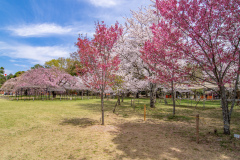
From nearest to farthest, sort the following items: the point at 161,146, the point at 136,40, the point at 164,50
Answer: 1. the point at 161,146
2. the point at 164,50
3. the point at 136,40

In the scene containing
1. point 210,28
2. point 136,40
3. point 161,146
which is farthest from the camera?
point 136,40

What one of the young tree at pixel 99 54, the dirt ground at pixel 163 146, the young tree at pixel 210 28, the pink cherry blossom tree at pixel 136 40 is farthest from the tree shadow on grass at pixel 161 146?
the pink cherry blossom tree at pixel 136 40

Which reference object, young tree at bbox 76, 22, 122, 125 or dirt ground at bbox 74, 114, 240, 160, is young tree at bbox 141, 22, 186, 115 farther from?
dirt ground at bbox 74, 114, 240, 160

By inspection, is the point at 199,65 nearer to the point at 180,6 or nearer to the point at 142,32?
the point at 180,6

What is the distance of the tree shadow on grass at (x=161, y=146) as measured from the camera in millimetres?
4781

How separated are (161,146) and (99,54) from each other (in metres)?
5.40

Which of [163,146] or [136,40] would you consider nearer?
[163,146]

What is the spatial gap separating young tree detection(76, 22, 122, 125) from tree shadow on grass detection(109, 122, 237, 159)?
10.4 feet

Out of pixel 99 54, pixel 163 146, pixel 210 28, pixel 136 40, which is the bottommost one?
pixel 163 146

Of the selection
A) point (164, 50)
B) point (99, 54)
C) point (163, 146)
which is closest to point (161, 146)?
point (163, 146)

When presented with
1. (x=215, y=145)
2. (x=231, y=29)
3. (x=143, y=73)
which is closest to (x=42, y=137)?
(x=215, y=145)

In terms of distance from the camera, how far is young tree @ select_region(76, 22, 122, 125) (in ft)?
27.8

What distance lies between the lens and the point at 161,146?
560 cm

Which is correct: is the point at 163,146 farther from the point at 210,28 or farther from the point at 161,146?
the point at 210,28
